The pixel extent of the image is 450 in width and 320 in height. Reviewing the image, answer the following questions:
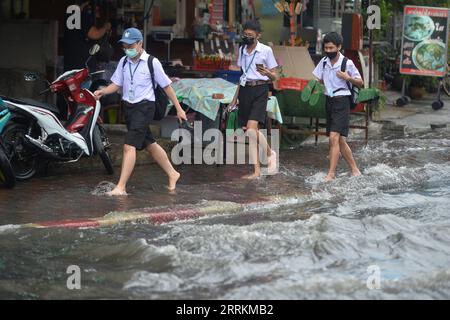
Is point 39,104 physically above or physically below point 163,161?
above

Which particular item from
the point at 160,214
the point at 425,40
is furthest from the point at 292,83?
the point at 425,40

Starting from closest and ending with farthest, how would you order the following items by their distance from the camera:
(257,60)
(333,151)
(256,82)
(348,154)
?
(257,60) → (256,82) → (333,151) → (348,154)

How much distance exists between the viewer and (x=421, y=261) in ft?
26.8

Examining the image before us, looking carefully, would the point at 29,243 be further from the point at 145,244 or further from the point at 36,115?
the point at 36,115

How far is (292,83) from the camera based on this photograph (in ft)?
45.2

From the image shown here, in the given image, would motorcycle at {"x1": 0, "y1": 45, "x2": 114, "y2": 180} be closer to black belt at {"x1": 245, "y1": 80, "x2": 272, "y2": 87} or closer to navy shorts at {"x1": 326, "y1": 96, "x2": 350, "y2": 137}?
black belt at {"x1": 245, "y1": 80, "x2": 272, "y2": 87}

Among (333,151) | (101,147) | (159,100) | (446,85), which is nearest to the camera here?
(159,100)

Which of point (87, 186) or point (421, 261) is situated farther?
point (87, 186)

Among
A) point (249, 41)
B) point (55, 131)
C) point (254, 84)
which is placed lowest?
point (55, 131)

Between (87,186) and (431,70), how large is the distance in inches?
432

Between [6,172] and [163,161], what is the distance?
1.80 meters

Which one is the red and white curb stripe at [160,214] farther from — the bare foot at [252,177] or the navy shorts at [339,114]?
the navy shorts at [339,114]

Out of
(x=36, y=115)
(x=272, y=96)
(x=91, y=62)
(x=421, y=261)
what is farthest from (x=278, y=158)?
(x=421, y=261)

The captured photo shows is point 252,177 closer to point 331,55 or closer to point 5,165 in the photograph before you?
point 331,55
